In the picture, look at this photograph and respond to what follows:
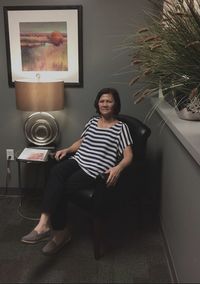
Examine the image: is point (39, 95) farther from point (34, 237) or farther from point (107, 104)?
point (34, 237)

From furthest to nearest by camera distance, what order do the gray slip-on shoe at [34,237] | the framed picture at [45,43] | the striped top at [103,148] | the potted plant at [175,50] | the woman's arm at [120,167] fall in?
the framed picture at [45,43], the striped top at [103,148], the woman's arm at [120,167], the gray slip-on shoe at [34,237], the potted plant at [175,50]

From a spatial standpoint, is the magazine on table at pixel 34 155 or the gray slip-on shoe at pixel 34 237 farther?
the magazine on table at pixel 34 155

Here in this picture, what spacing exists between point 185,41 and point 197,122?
106cm

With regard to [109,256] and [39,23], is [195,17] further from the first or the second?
[39,23]

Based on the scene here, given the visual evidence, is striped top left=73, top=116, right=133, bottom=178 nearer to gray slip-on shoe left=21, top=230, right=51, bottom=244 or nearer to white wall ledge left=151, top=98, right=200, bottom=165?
white wall ledge left=151, top=98, right=200, bottom=165

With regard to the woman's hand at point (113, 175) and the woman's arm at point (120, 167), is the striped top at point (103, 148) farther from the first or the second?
the woman's hand at point (113, 175)

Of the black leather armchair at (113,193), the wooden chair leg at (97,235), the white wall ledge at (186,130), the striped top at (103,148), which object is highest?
the white wall ledge at (186,130)

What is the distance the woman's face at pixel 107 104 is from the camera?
2.47 m

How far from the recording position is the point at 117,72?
286cm

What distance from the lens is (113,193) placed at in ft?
7.25

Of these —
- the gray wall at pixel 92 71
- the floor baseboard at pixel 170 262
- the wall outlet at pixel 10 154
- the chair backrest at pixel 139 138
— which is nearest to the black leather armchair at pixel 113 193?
the chair backrest at pixel 139 138

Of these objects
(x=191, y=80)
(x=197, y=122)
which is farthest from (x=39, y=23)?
(x=191, y=80)

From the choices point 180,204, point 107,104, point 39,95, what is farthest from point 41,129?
point 180,204

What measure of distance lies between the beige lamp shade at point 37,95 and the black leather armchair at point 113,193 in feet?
2.12
